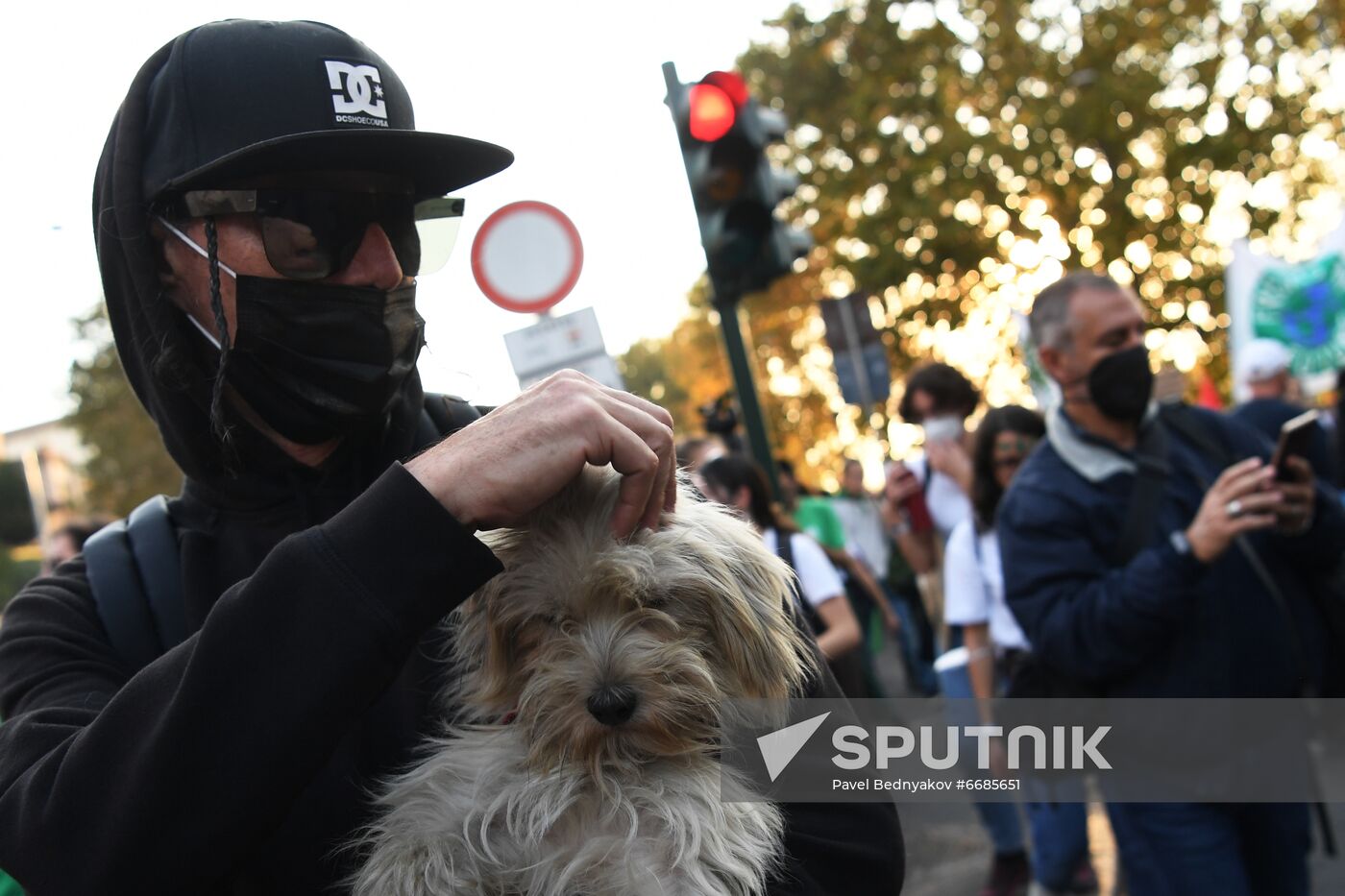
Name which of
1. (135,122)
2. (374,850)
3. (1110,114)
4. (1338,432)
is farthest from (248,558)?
(1110,114)

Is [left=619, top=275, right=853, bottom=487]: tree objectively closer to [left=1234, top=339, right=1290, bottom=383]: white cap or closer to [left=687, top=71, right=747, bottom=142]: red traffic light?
[left=1234, top=339, right=1290, bottom=383]: white cap

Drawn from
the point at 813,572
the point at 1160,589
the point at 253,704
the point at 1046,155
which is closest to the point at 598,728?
the point at 253,704

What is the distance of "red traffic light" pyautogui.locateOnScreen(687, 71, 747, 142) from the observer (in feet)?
24.8

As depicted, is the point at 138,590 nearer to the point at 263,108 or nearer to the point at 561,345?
the point at 263,108

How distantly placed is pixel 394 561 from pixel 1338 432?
31.0 ft

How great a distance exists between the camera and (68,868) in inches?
61.5

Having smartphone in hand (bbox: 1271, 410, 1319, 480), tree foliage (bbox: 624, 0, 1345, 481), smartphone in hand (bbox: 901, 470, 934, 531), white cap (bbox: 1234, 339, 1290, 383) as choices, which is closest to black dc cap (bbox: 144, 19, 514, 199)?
smartphone in hand (bbox: 1271, 410, 1319, 480)

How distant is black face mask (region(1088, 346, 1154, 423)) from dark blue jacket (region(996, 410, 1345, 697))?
0.46 ft

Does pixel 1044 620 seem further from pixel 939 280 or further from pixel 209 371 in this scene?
pixel 939 280

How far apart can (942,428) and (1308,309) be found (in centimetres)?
594

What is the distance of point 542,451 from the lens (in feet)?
5.37

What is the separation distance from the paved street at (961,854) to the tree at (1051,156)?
15.3m

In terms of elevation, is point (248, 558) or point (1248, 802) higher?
point (248, 558)

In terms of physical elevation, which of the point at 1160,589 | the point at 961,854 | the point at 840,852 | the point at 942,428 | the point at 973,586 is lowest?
the point at 961,854
